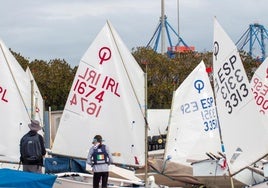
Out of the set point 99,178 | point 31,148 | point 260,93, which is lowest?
point 99,178

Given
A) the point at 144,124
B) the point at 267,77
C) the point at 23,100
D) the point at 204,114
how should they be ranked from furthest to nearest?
the point at 267,77
the point at 204,114
the point at 23,100
the point at 144,124

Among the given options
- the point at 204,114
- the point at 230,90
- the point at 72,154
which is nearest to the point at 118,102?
the point at 72,154

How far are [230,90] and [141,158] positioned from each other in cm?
299

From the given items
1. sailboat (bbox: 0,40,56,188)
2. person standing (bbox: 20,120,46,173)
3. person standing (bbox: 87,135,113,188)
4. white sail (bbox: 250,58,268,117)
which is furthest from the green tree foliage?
person standing (bbox: 20,120,46,173)

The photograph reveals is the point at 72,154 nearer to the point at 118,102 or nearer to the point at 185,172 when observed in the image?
the point at 118,102

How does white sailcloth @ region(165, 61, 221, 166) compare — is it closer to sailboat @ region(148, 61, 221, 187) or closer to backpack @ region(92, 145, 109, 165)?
sailboat @ region(148, 61, 221, 187)

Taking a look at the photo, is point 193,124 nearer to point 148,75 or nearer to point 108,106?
point 108,106

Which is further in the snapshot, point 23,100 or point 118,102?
point 23,100

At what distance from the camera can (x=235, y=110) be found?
1515cm

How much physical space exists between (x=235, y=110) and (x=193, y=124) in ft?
21.1

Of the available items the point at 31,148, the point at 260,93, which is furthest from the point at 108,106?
the point at 260,93

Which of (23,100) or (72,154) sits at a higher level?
(23,100)

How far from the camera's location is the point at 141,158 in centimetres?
1688

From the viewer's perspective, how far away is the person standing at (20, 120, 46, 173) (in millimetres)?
14781
